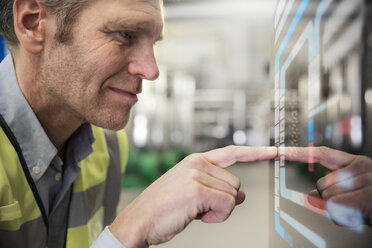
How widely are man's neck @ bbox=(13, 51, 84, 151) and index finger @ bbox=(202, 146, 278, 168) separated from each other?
19.9 inches

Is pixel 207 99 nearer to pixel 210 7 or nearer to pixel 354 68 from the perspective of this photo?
pixel 210 7

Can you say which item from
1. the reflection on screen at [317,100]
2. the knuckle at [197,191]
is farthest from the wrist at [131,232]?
the reflection on screen at [317,100]

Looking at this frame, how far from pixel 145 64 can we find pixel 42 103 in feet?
Result: 1.08

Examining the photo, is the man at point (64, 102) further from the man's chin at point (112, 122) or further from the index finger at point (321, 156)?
the index finger at point (321, 156)

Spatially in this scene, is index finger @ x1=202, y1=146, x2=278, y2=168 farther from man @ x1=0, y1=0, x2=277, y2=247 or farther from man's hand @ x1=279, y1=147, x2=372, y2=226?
man's hand @ x1=279, y1=147, x2=372, y2=226

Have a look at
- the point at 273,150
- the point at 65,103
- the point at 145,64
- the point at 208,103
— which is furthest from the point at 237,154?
the point at 208,103

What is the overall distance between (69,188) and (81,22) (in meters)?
0.47

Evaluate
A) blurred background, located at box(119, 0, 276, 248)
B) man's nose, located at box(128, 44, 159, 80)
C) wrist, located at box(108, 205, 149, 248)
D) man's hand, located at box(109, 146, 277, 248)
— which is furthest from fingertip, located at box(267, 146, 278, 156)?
man's nose, located at box(128, 44, 159, 80)

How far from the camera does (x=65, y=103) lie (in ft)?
2.90

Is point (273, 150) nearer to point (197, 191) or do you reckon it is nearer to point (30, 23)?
point (197, 191)

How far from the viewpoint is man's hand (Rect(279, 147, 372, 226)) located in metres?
0.30

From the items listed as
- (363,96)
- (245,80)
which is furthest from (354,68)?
(245,80)

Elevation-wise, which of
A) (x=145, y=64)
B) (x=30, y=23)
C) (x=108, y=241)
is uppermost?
(x=30, y=23)

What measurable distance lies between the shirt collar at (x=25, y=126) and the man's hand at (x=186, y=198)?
0.35 m
